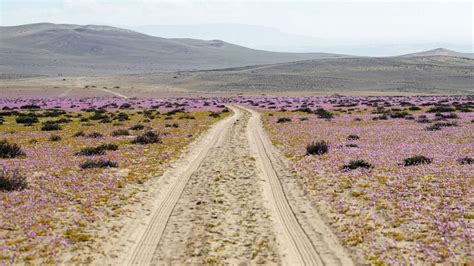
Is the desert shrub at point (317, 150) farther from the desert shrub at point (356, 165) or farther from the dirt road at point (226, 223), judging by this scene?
the desert shrub at point (356, 165)

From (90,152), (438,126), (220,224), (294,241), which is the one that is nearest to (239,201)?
(220,224)

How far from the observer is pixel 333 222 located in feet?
36.4

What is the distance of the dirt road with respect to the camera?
9.04 m

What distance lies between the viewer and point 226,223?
1108 centimetres

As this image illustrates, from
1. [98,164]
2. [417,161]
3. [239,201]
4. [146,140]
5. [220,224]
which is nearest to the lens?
[220,224]

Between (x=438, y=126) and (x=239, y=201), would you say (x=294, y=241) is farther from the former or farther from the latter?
(x=438, y=126)

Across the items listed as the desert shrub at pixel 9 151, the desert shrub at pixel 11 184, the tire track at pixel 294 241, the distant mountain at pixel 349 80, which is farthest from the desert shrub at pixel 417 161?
the distant mountain at pixel 349 80

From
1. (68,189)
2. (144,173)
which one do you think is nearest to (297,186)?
(144,173)

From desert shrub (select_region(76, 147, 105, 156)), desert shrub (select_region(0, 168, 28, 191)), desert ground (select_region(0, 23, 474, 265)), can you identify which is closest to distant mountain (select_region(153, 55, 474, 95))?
desert ground (select_region(0, 23, 474, 265))

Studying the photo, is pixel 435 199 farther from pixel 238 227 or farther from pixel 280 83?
pixel 280 83

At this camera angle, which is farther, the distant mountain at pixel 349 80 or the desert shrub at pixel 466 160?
the distant mountain at pixel 349 80

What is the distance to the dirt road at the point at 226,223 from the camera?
9.04 metres

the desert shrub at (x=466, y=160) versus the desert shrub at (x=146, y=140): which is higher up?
the desert shrub at (x=466, y=160)

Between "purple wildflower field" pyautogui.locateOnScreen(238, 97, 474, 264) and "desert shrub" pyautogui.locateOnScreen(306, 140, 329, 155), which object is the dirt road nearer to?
"purple wildflower field" pyautogui.locateOnScreen(238, 97, 474, 264)
